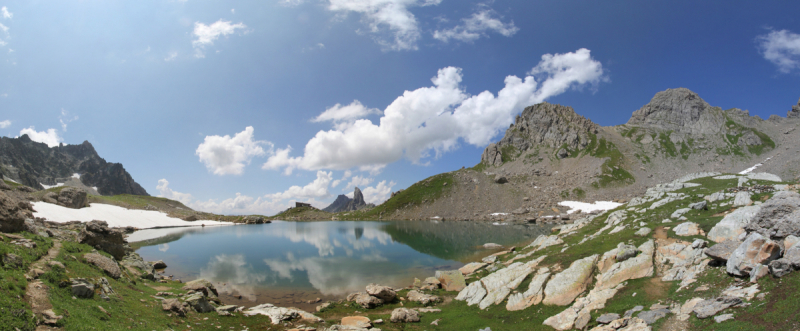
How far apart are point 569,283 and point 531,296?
2961mm

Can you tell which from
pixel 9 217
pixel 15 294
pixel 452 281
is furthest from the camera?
pixel 452 281

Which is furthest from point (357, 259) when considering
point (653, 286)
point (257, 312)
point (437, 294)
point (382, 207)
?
point (382, 207)

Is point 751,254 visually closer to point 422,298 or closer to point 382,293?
point 422,298

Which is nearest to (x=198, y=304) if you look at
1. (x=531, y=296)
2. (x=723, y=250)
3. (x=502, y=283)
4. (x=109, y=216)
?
(x=502, y=283)

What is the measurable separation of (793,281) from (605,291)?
8298mm

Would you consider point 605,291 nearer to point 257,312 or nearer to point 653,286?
point 653,286

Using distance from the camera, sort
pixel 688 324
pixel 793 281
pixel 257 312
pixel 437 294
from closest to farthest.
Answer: pixel 793 281, pixel 688 324, pixel 257 312, pixel 437 294

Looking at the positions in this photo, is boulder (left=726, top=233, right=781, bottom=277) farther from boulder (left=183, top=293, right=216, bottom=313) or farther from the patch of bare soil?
boulder (left=183, top=293, right=216, bottom=313)

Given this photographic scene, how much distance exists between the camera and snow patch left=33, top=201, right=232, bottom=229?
75.1 metres

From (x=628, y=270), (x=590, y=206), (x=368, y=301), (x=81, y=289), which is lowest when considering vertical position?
(x=368, y=301)

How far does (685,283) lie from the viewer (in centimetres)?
→ 1667

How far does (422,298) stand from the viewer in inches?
1121

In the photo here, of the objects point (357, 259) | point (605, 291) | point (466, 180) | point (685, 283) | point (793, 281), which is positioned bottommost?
point (357, 259)

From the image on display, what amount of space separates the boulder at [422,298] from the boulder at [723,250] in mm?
20549
